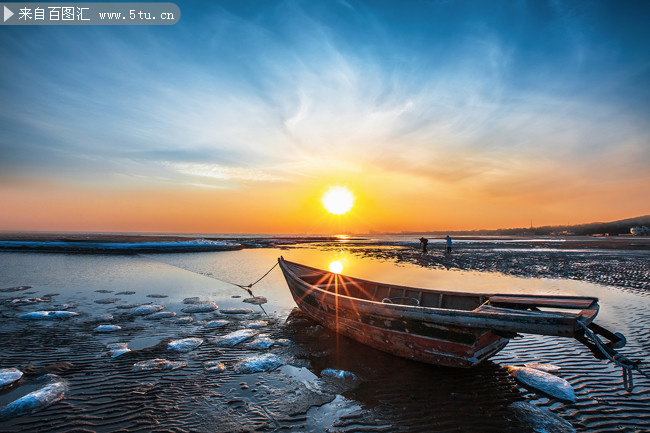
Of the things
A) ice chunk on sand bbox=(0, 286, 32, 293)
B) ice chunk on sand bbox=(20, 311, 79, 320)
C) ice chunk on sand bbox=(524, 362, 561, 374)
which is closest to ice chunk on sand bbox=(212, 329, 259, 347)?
ice chunk on sand bbox=(20, 311, 79, 320)

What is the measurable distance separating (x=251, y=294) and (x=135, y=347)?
6.31m

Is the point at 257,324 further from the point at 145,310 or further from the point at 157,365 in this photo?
the point at 145,310

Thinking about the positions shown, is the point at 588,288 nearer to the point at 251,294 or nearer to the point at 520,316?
the point at 520,316

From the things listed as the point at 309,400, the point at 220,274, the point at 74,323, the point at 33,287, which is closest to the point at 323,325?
the point at 309,400

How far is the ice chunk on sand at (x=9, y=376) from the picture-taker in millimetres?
5039

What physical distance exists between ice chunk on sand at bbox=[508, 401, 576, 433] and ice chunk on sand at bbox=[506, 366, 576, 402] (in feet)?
1.88

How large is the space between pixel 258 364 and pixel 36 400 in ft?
11.4

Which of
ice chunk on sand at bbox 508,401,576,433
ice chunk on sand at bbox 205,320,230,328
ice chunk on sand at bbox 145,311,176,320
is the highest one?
ice chunk on sand at bbox 145,311,176,320

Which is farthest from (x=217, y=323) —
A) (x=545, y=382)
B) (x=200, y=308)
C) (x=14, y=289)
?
(x=14, y=289)

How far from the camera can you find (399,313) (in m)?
6.06

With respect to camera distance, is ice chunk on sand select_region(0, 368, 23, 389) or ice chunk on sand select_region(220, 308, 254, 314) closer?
ice chunk on sand select_region(0, 368, 23, 389)

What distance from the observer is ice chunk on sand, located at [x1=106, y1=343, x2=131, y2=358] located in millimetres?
6445

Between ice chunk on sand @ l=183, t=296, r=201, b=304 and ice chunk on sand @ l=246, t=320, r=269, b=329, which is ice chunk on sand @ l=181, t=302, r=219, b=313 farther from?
ice chunk on sand @ l=246, t=320, r=269, b=329

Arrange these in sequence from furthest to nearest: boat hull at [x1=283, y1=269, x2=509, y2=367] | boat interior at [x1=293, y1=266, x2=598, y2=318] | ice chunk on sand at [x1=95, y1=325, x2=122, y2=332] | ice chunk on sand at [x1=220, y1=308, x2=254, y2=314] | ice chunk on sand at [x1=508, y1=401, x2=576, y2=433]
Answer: ice chunk on sand at [x1=220, y1=308, x2=254, y2=314] → ice chunk on sand at [x1=95, y1=325, x2=122, y2=332] → boat interior at [x1=293, y1=266, x2=598, y2=318] → boat hull at [x1=283, y1=269, x2=509, y2=367] → ice chunk on sand at [x1=508, y1=401, x2=576, y2=433]
